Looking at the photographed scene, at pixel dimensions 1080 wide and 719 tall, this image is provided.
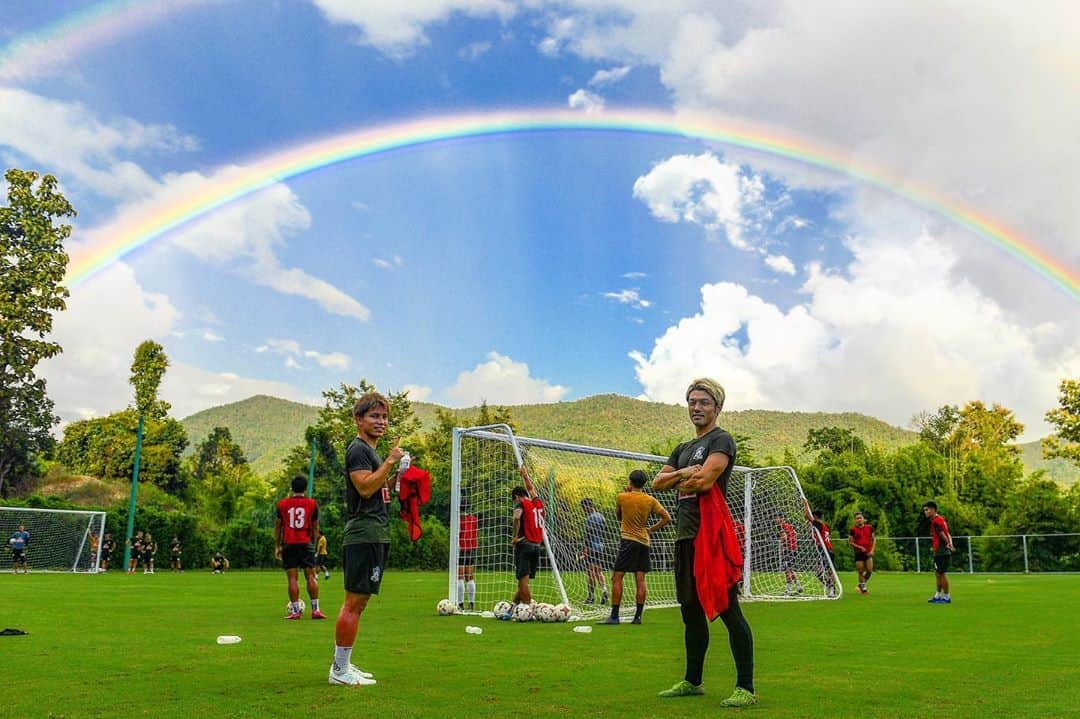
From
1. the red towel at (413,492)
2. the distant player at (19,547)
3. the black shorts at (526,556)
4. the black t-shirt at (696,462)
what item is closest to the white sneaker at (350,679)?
the red towel at (413,492)

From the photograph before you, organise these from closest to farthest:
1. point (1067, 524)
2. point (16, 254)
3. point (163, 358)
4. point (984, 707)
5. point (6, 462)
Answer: point (984, 707)
point (1067, 524)
point (16, 254)
point (6, 462)
point (163, 358)

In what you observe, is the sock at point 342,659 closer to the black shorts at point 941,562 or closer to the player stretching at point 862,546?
the black shorts at point 941,562

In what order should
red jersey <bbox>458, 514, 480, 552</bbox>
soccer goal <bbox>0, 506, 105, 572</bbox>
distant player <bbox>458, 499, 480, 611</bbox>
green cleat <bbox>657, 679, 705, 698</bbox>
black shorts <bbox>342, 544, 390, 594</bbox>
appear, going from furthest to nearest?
soccer goal <bbox>0, 506, 105, 572</bbox> < red jersey <bbox>458, 514, 480, 552</bbox> < distant player <bbox>458, 499, 480, 611</bbox> < black shorts <bbox>342, 544, 390, 594</bbox> < green cleat <bbox>657, 679, 705, 698</bbox>

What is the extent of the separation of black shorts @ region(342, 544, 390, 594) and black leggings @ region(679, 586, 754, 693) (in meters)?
2.02

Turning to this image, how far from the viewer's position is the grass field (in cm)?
528

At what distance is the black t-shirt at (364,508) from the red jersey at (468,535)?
812cm

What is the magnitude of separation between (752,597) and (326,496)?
3435 centimetres

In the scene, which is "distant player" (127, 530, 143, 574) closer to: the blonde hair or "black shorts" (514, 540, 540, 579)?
"black shorts" (514, 540, 540, 579)

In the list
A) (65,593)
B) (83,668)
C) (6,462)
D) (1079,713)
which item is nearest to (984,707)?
(1079,713)

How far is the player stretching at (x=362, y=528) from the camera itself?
590cm

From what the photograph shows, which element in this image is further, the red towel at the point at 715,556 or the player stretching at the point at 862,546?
the player stretching at the point at 862,546

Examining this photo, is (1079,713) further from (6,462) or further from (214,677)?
(6,462)

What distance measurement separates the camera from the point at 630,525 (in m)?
11.4

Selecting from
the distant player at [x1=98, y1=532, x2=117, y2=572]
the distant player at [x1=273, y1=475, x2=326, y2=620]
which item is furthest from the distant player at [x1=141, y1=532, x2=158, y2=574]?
the distant player at [x1=273, y1=475, x2=326, y2=620]
